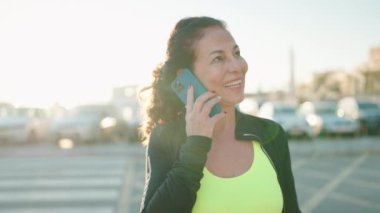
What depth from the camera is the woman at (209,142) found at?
5.97 ft

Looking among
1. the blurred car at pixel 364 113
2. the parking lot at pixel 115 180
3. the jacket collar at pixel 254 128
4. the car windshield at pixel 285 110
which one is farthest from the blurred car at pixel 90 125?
the jacket collar at pixel 254 128

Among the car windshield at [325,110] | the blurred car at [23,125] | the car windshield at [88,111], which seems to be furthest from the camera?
the car windshield at [325,110]

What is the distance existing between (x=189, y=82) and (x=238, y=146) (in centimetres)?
34

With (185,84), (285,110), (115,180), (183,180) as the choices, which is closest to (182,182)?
(183,180)

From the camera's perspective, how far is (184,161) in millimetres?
1804

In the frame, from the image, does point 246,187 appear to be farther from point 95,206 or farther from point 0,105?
point 0,105

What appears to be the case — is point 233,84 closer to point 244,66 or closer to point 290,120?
point 244,66

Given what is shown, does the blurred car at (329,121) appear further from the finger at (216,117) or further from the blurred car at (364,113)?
the finger at (216,117)

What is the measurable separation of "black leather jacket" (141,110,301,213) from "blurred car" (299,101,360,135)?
63.7 ft

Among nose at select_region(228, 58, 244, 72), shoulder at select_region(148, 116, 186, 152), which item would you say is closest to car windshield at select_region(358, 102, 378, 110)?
nose at select_region(228, 58, 244, 72)

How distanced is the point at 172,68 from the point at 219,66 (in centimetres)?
22

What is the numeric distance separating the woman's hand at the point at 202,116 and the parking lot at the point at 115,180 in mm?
5690

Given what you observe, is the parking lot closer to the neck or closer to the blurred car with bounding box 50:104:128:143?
the blurred car with bounding box 50:104:128:143

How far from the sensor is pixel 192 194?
5.89 feet
